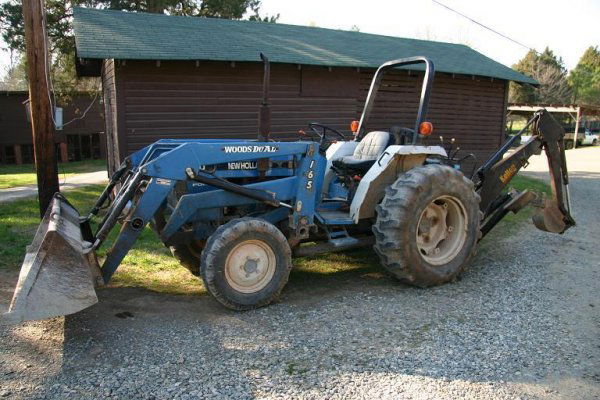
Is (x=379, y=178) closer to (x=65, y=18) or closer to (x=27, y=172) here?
(x=65, y=18)

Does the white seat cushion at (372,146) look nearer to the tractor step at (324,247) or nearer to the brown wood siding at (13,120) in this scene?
the tractor step at (324,247)

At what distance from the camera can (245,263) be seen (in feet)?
14.6

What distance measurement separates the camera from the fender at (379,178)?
5.14 metres

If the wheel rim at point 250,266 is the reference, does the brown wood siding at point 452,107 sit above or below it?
above

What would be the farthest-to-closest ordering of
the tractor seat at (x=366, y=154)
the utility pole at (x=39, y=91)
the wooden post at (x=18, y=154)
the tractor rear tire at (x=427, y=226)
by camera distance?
the wooden post at (x=18, y=154) → the utility pole at (x=39, y=91) → the tractor seat at (x=366, y=154) → the tractor rear tire at (x=427, y=226)

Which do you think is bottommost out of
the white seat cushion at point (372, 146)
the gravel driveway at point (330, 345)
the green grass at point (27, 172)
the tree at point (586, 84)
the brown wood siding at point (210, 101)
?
the green grass at point (27, 172)

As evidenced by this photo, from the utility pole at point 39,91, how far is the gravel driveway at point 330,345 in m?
1.88

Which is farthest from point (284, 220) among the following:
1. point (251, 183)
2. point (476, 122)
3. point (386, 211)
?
point (476, 122)

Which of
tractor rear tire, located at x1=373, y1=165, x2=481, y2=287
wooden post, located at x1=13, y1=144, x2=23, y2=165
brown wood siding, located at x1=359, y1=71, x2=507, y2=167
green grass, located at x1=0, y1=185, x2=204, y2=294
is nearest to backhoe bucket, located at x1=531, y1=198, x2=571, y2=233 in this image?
tractor rear tire, located at x1=373, y1=165, x2=481, y2=287

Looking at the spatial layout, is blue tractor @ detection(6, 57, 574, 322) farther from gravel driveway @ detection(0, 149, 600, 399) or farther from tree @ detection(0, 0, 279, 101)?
tree @ detection(0, 0, 279, 101)

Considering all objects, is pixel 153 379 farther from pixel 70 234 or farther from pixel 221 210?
pixel 221 210

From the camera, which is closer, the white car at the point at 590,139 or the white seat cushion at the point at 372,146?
the white seat cushion at the point at 372,146

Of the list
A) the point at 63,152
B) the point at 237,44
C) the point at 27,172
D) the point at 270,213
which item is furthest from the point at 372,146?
the point at 63,152

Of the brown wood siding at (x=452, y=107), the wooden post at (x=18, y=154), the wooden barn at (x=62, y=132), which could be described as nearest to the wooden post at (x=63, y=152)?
the wooden barn at (x=62, y=132)
